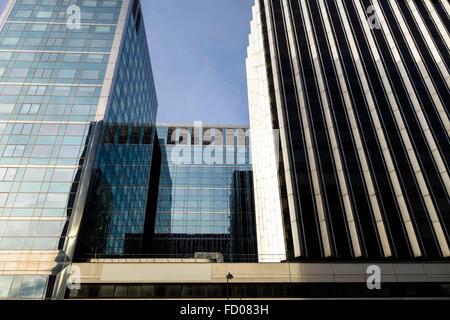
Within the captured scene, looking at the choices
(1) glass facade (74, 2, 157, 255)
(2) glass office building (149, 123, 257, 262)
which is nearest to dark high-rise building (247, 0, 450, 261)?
(1) glass facade (74, 2, 157, 255)

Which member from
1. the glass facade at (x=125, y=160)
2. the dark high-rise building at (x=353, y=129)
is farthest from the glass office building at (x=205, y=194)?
the dark high-rise building at (x=353, y=129)

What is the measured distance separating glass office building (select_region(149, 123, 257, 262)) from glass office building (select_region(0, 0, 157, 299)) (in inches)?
803

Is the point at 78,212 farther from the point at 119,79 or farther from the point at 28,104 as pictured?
the point at 119,79

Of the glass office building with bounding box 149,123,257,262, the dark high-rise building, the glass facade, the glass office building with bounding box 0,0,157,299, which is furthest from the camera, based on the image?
the glass office building with bounding box 149,123,257,262

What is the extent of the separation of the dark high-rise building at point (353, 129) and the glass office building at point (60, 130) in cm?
2204

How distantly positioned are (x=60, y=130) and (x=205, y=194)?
4425 centimetres

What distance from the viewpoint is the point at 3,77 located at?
4031cm

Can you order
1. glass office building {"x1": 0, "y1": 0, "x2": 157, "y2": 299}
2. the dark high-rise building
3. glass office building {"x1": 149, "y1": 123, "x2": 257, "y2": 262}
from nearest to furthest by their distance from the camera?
glass office building {"x1": 0, "y1": 0, "x2": 157, "y2": 299} < the dark high-rise building < glass office building {"x1": 149, "y1": 123, "x2": 257, "y2": 262}

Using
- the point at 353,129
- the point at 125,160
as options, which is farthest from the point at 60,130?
the point at 353,129

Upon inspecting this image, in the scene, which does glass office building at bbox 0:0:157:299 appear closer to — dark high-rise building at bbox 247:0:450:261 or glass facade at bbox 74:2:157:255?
glass facade at bbox 74:2:157:255

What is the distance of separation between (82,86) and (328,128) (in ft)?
111

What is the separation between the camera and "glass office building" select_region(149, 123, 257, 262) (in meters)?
71.6

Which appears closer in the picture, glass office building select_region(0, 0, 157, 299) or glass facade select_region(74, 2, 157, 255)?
glass office building select_region(0, 0, 157, 299)
